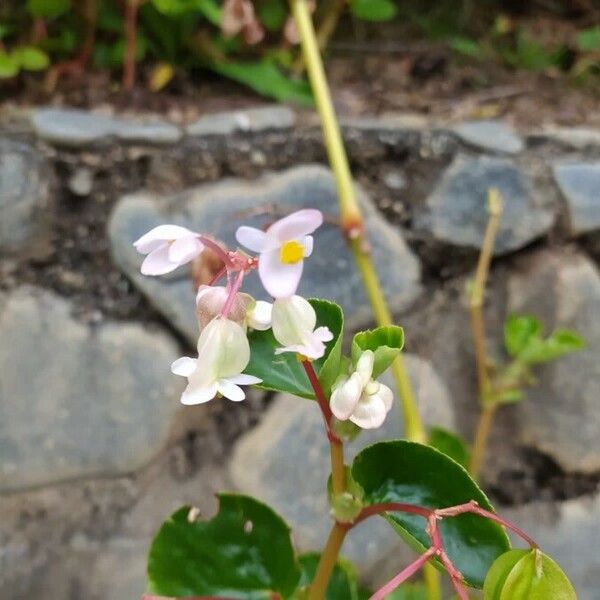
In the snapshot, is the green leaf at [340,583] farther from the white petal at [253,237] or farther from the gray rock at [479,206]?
the gray rock at [479,206]

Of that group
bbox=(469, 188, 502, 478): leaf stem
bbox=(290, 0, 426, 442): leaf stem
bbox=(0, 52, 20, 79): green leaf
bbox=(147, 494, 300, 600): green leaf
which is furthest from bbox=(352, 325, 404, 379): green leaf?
bbox=(0, 52, 20, 79): green leaf

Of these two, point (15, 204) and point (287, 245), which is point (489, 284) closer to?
point (15, 204)

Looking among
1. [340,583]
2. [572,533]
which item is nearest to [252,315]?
[340,583]

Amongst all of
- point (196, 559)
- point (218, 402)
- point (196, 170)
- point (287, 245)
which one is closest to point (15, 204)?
point (196, 170)

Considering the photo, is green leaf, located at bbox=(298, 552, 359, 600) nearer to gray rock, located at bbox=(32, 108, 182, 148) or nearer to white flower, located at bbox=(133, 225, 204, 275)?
white flower, located at bbox=(133, 225, 204, 275)

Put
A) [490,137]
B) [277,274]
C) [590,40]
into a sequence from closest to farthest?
[277,274]
[490,137]
[590,40]

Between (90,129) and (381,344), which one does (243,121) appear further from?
(381,344)
